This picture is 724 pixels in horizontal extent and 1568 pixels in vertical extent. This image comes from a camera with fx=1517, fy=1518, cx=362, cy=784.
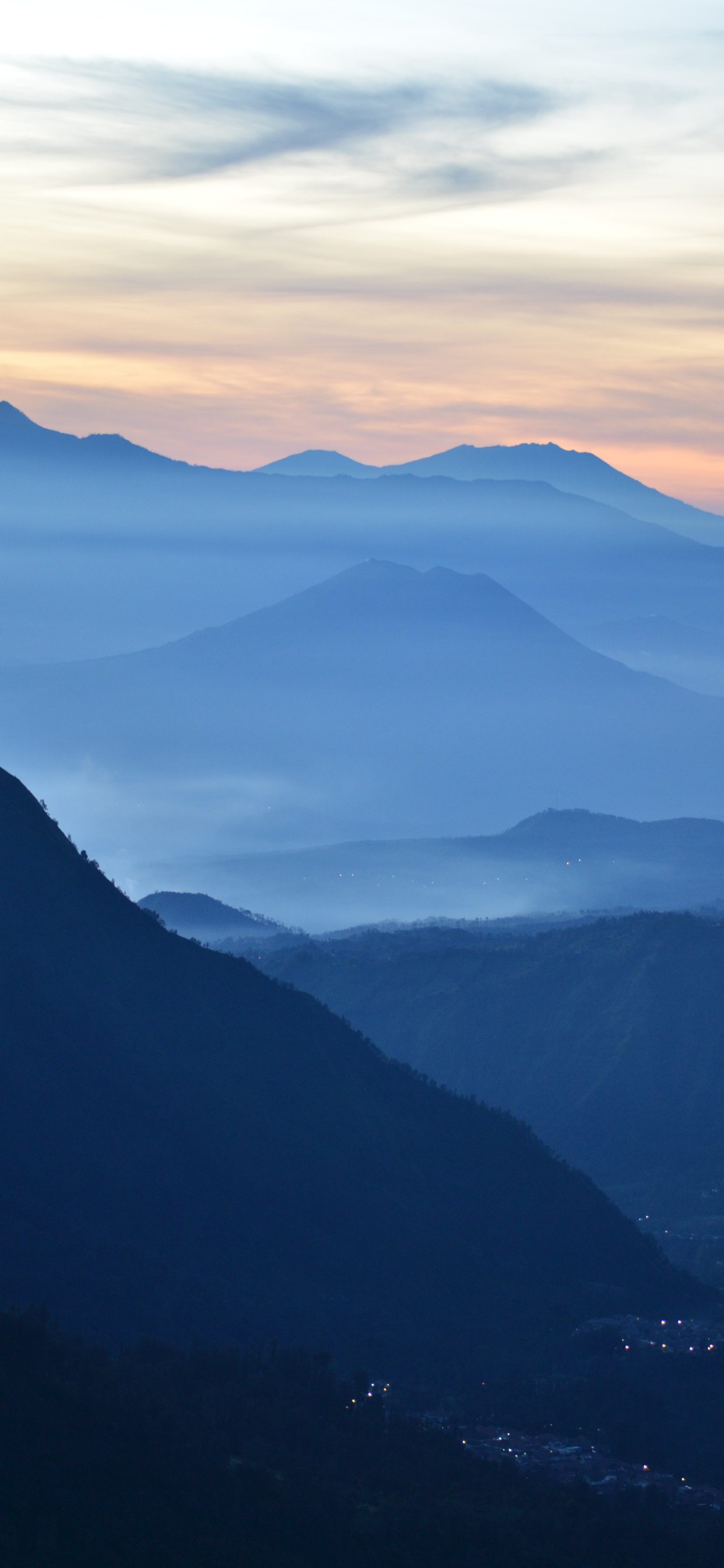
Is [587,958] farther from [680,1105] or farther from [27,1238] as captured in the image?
[27,1238]

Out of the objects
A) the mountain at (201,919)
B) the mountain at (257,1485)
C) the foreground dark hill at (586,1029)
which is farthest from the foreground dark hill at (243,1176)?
the mountain at (201,919)

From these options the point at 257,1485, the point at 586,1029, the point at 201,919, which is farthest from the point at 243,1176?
the point at 201,919

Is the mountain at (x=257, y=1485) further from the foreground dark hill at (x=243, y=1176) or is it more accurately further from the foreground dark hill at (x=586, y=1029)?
the foreground dark hill at (x=586, y=1029)

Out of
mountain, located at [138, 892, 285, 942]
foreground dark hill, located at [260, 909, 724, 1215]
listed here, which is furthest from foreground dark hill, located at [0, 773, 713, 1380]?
mountain, located at [138, 892, 285, 942]

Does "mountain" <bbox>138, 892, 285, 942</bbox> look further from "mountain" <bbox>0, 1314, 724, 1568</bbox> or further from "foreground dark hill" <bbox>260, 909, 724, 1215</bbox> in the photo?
"mountain" <bbox>0, 1314, 724, 1568</bbox>

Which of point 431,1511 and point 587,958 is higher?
point 587,958

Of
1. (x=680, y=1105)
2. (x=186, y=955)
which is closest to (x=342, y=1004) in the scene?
(x=680, y=1105)

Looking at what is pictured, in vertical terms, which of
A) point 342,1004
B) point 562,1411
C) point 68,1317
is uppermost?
point 342,1004
